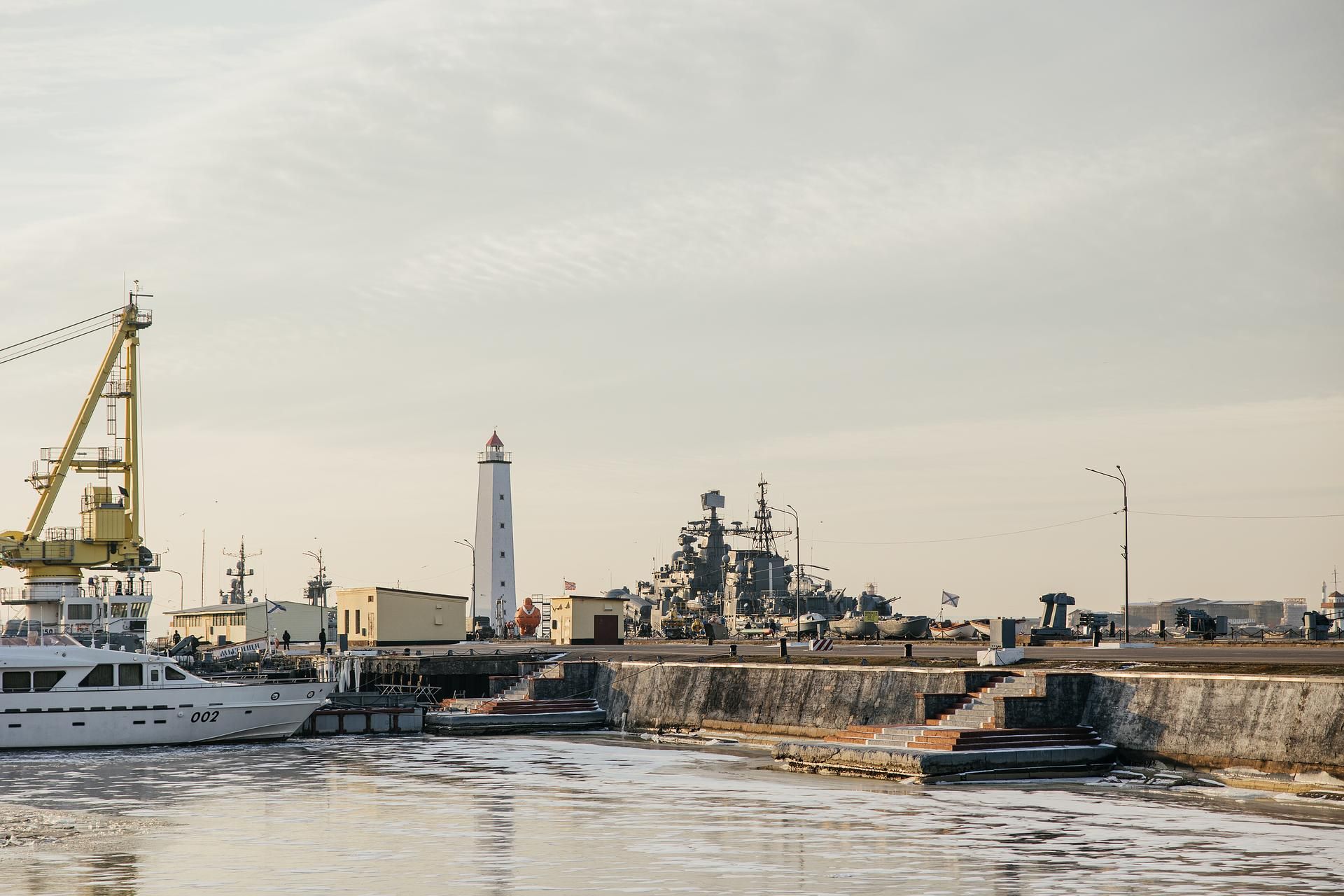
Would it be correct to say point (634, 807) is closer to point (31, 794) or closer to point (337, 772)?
point (337, 772)

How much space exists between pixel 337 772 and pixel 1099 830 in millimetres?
23016

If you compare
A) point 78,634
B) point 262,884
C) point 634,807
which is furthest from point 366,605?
point 262,884

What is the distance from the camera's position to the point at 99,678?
163ft

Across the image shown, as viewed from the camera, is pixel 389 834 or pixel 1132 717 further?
pixel 1132 717

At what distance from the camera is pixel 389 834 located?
2902cm

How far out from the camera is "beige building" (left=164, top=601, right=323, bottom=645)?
4724 inches

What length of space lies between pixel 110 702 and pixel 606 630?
43110 millimetres

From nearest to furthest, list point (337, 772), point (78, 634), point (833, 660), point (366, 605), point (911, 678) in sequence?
1. point (337, 772)
2. point (911, 678)
3. point (833, 660)
4. point (78, 634)
5. point (366, 605)

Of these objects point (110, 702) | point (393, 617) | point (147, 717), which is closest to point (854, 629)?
point (393, 617)

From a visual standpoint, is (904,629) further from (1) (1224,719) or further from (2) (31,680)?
(2) (31,680)

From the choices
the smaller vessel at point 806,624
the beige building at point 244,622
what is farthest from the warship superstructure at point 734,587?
the beige building at point 244,622

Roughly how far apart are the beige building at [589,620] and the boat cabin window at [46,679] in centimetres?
4203

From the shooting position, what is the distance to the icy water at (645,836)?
918 inches

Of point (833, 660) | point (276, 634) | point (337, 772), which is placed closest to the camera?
point (337, 772)
